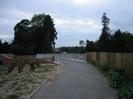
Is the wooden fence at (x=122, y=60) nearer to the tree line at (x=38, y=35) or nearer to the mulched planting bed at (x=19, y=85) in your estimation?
the mulched planting bed at (x=19, y=85)

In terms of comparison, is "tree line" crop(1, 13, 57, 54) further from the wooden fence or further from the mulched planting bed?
the mulched planting bed

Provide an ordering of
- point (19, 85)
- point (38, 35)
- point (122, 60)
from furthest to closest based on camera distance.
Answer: point (38, 35) → point (122, 60) → point (19, 85)

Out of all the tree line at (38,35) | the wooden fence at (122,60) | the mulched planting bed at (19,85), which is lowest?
the mulched planting bed at (19,85)

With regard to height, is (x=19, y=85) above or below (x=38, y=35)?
below

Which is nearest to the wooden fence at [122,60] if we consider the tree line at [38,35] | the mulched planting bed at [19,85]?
the mulched planting bed at [19,85]

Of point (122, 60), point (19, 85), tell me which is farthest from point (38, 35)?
point (19, 85)

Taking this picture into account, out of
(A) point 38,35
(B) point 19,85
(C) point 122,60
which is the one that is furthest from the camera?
(A) point 38,35

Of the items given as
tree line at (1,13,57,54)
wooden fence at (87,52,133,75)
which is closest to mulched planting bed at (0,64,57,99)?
wooden fence at (87,52,133,75)

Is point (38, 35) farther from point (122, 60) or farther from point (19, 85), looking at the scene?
point (19, 85)

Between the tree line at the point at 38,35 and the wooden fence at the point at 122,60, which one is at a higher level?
the tree line at the point at 38,35

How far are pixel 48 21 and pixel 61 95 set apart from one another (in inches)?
3396

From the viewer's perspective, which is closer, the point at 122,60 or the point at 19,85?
the point at 19,85

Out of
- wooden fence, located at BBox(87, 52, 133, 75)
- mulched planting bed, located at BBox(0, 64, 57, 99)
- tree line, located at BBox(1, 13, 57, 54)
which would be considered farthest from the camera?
tree line, located at BBox(1, 13, 57, 54)

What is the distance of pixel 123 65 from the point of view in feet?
76.7
